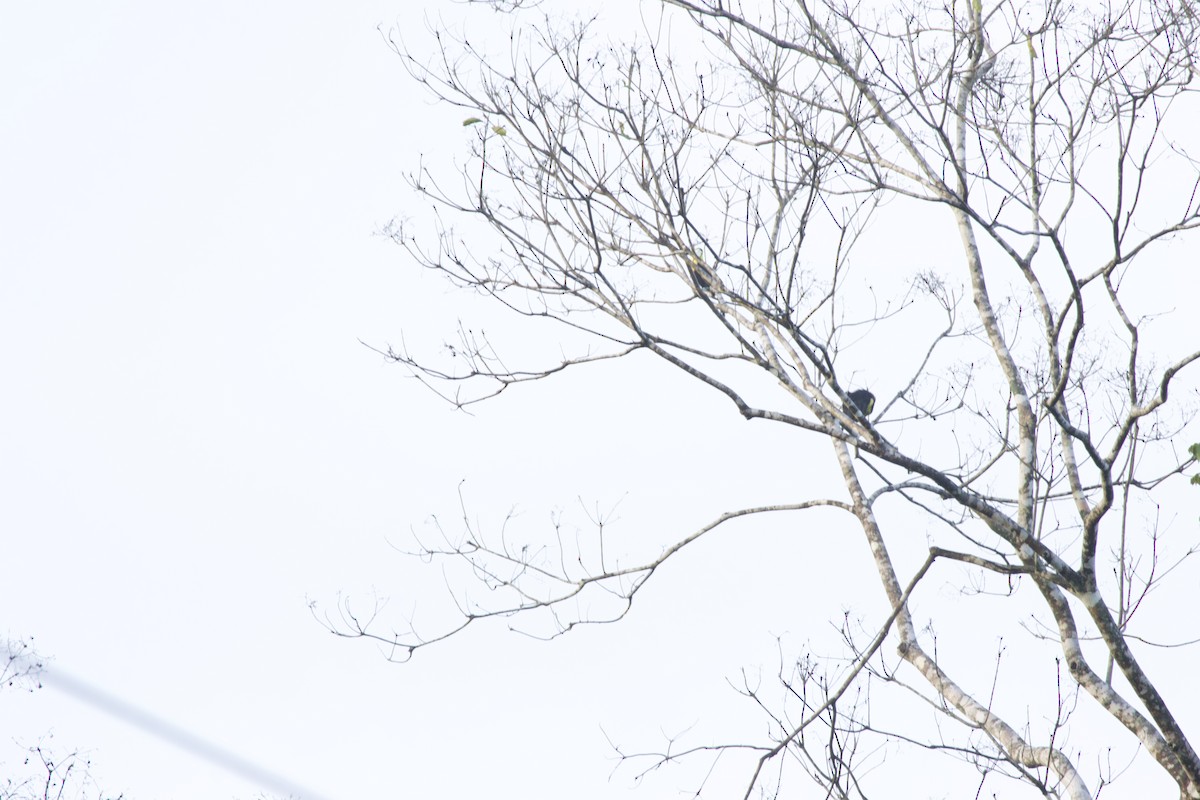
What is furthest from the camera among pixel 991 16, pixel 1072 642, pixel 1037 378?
pixel 1037 378

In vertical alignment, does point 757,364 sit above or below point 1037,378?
below

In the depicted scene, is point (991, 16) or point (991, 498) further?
point (991, 498)

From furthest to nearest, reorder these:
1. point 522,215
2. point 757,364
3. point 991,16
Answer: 1. point 991,16
2. point 522,215
3. point 757,364

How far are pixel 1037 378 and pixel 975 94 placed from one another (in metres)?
1.48

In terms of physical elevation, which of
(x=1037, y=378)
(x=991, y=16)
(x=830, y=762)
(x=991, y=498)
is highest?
(x=991, y=16)

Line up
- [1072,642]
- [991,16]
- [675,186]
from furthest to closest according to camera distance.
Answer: [991,16] → [1072,642] → [675,186]

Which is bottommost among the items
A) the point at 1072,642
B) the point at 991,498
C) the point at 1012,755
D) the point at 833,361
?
the point at 1012,755

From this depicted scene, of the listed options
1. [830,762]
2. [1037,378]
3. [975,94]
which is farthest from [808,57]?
[830,762]

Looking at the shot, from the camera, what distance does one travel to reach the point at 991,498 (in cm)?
545

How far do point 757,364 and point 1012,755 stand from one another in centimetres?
204

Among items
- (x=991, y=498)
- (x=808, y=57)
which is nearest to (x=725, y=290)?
(x=808, y=57)

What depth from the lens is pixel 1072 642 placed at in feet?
14.4

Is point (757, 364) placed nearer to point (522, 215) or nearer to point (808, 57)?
point (522, 215)

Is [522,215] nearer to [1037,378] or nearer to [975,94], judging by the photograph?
[975,94]
